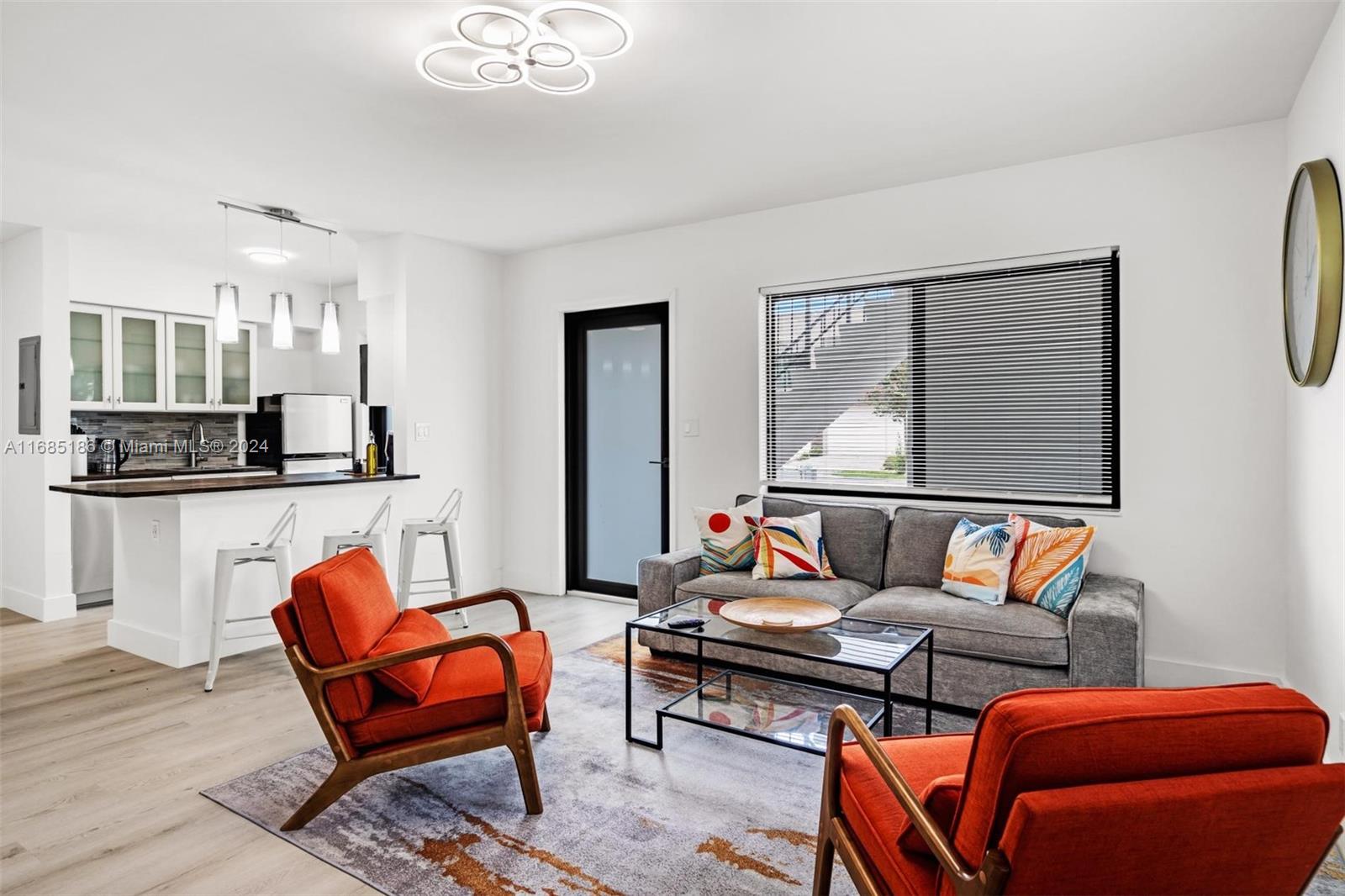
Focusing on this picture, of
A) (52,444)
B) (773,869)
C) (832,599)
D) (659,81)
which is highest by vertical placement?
(659,81)

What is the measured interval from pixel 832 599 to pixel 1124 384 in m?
1.76

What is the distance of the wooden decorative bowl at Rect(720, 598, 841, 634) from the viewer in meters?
2.81

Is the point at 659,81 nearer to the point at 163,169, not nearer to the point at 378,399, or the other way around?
the point at 163,169

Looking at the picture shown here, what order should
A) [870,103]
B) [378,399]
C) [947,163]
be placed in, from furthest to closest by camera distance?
1. [378,399]
2. [947,163]
3. [870,103]

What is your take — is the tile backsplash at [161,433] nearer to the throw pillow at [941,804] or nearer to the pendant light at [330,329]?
the pendant light at [330,329]

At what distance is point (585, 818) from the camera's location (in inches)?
95.4

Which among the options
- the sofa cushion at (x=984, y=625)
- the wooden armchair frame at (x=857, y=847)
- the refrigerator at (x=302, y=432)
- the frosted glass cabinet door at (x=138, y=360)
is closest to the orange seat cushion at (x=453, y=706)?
the wooden armchair frame at (x=857, y=847)

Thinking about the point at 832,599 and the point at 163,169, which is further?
the point at 163,169

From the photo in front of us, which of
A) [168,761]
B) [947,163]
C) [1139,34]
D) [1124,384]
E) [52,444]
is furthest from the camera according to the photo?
[52,444]

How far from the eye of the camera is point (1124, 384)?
3686 millimetres

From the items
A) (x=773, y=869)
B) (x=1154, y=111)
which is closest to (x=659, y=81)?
(x=1154, y=111)

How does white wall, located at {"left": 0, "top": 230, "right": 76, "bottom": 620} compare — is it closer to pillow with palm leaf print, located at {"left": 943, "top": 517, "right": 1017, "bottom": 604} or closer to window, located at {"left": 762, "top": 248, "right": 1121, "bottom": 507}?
window, located at {"left": 762, "top": 248, "right": 1121, "bottom": 507}

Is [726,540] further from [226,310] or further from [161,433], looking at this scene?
[161,433]

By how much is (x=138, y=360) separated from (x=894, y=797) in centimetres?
664
